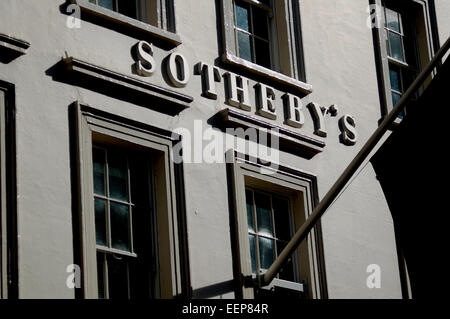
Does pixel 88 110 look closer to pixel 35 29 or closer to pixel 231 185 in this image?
pixel 35 29

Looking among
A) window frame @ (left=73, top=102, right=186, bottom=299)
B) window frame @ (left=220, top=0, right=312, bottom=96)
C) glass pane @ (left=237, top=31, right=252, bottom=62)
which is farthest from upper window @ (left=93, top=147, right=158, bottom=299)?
glass pane @ (left=237, top=31, right=252, bottom=62)

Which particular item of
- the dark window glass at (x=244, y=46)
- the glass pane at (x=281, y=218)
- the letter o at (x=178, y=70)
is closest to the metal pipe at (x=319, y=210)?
the glass pane at (x=281, y=218)

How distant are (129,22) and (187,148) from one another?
1.46 meters

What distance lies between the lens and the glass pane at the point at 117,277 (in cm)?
1463

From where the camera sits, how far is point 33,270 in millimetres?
13570

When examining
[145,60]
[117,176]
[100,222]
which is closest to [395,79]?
[145,60]

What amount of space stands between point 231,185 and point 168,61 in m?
1.49

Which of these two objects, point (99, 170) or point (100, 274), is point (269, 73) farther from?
point (100, 274)

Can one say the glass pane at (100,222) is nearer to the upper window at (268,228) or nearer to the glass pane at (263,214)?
the upper window at (268,228)

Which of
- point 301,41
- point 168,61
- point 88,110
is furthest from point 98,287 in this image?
point 301,41

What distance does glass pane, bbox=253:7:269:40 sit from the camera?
705 inches

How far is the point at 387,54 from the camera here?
63.8 feet

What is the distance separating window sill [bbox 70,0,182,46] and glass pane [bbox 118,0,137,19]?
350 millimetres

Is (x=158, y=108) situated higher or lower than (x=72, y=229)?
higher
